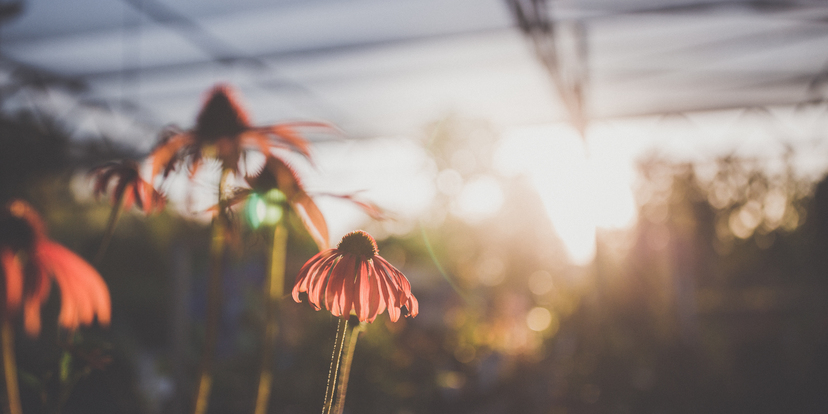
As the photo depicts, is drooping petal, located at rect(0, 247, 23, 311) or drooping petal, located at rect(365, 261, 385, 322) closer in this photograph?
drooping petal, located at rect(0, 247, 23, 311)

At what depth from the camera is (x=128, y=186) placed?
22.3 inches

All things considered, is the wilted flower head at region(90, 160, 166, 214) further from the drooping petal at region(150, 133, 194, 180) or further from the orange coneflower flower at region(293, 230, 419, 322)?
the orange coneflower flower at region(293, 230, 419, 322)

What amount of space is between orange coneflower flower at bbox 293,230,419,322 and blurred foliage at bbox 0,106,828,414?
0.10 meters

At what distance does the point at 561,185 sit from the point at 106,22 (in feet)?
20.0

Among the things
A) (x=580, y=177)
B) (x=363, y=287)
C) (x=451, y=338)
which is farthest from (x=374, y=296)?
(x=580, y=177)

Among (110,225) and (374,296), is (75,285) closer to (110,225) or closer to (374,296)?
(110,225)

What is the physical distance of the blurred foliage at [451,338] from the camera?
9.41 ft

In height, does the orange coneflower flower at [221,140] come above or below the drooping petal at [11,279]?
above

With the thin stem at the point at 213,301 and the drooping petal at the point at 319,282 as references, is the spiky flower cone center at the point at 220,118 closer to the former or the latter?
the thin stem at the point at 213,301

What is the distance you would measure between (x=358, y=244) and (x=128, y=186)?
0.30 meters

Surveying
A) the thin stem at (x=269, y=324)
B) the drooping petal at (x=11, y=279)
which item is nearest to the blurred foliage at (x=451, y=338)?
the thin stem at (x=269, y=324)

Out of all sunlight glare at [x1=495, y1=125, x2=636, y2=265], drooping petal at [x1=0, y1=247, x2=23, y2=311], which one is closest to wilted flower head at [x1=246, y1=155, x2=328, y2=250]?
drooping petal at [x1=0, y1=247, x2=23, y2=311]

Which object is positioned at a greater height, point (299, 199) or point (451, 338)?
point (299, 199)

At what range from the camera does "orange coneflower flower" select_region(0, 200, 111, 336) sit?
46cm
